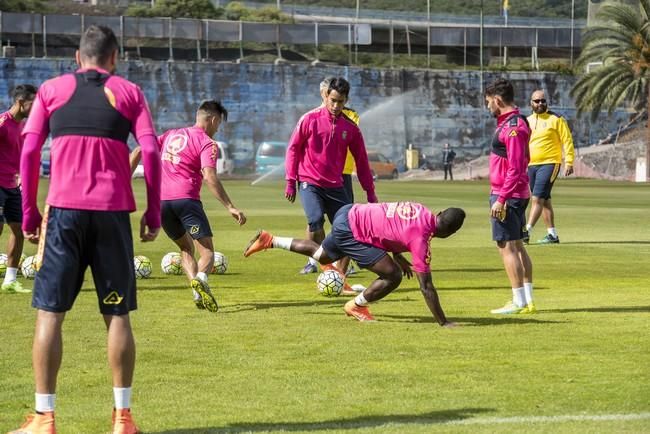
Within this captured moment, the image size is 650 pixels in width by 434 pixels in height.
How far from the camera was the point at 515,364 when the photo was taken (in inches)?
365

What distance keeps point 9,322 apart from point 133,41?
88.7 m

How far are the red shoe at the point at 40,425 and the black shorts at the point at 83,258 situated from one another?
1.85ft

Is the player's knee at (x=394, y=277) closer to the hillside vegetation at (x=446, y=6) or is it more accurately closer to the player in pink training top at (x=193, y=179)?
the player in pink training top at (x=193, y=179)

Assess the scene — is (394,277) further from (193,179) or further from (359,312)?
(193,179)

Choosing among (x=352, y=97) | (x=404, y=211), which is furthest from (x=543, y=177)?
(x=352, y=97)

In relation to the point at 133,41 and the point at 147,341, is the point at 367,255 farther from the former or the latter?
the point at 133,41

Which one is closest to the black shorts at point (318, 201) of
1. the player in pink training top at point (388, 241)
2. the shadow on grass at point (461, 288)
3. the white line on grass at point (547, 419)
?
the shadow on grass at point (461, 288)

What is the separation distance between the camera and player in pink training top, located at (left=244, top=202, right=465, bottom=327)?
11.0 m

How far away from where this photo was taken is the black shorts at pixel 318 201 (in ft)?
49.0

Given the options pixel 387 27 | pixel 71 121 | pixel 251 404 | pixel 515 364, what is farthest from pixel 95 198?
pixel 387 27

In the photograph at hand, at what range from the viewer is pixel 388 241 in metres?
11.5

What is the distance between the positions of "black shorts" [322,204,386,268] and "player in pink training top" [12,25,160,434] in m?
4.74

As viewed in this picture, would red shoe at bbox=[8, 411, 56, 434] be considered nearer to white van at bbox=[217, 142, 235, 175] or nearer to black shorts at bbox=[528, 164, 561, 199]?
black shorts at bbox=[528, 164, 561, 199]

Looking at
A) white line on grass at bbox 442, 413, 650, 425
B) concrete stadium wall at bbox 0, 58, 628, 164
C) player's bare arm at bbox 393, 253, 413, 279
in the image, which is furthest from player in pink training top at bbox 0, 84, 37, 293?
concrete stadium wall at bbox 0, 58, 628, 164
